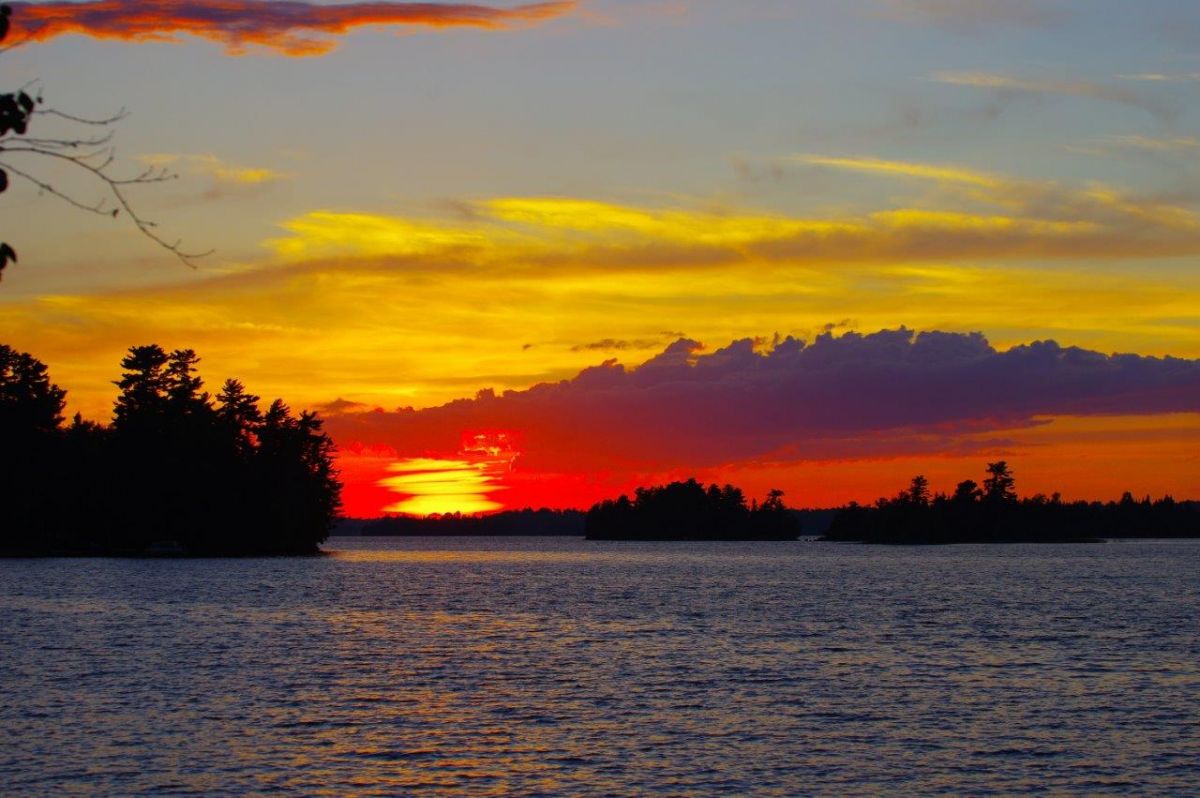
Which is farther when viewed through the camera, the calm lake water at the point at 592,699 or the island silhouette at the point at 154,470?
the island silhouette at the point at 154,470

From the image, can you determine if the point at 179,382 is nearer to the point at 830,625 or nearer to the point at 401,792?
the point at 830,625

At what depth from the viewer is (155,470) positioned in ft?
562

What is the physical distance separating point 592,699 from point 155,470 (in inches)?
5250

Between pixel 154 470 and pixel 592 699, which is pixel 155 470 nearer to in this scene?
pixel 154 470

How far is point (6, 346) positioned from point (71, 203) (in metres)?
162

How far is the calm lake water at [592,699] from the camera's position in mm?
36531

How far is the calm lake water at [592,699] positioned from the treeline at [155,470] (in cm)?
6324

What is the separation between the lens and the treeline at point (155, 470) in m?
160

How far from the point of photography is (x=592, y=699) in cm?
5031

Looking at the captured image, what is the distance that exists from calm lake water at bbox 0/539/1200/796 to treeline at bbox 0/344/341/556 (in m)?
63.2

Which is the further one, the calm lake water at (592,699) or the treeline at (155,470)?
the treeline at (155,470)

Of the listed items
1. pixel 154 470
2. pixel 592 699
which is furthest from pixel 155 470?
pixel 592 699

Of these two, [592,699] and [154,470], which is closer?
[592,699]

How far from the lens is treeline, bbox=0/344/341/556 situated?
525 feet
